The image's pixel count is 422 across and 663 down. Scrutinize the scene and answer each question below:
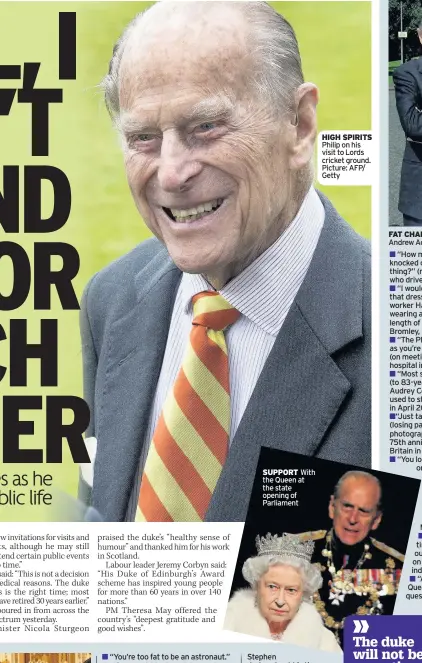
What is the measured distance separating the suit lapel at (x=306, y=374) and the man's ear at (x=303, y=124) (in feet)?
0.65

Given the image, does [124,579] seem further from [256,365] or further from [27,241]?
[27,241]

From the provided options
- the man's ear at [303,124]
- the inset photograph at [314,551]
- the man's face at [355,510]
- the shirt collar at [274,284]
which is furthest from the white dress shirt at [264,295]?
the man's face at [355,510]

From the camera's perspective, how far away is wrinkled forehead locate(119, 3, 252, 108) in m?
3.83

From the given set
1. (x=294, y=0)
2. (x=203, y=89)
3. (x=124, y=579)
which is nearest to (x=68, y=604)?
(x=124, y=579)

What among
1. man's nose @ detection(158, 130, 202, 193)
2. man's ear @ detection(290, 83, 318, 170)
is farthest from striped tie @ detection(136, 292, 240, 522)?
man's ear @ detection(290, 83, 318, 170)

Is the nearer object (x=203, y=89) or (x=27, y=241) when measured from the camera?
(x=203, y=89)

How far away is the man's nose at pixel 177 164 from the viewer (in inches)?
152

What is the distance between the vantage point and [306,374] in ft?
12.9

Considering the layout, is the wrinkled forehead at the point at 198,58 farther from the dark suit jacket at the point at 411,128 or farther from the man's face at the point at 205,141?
the dark suit jacket at the point at 411,128

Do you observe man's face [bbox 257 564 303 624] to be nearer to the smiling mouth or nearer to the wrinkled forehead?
the smiling mouth

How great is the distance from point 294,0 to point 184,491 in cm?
187

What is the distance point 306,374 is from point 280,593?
0.83 metres

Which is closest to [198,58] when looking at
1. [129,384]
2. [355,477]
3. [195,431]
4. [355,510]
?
[129,384]

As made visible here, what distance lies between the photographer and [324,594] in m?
4.06
